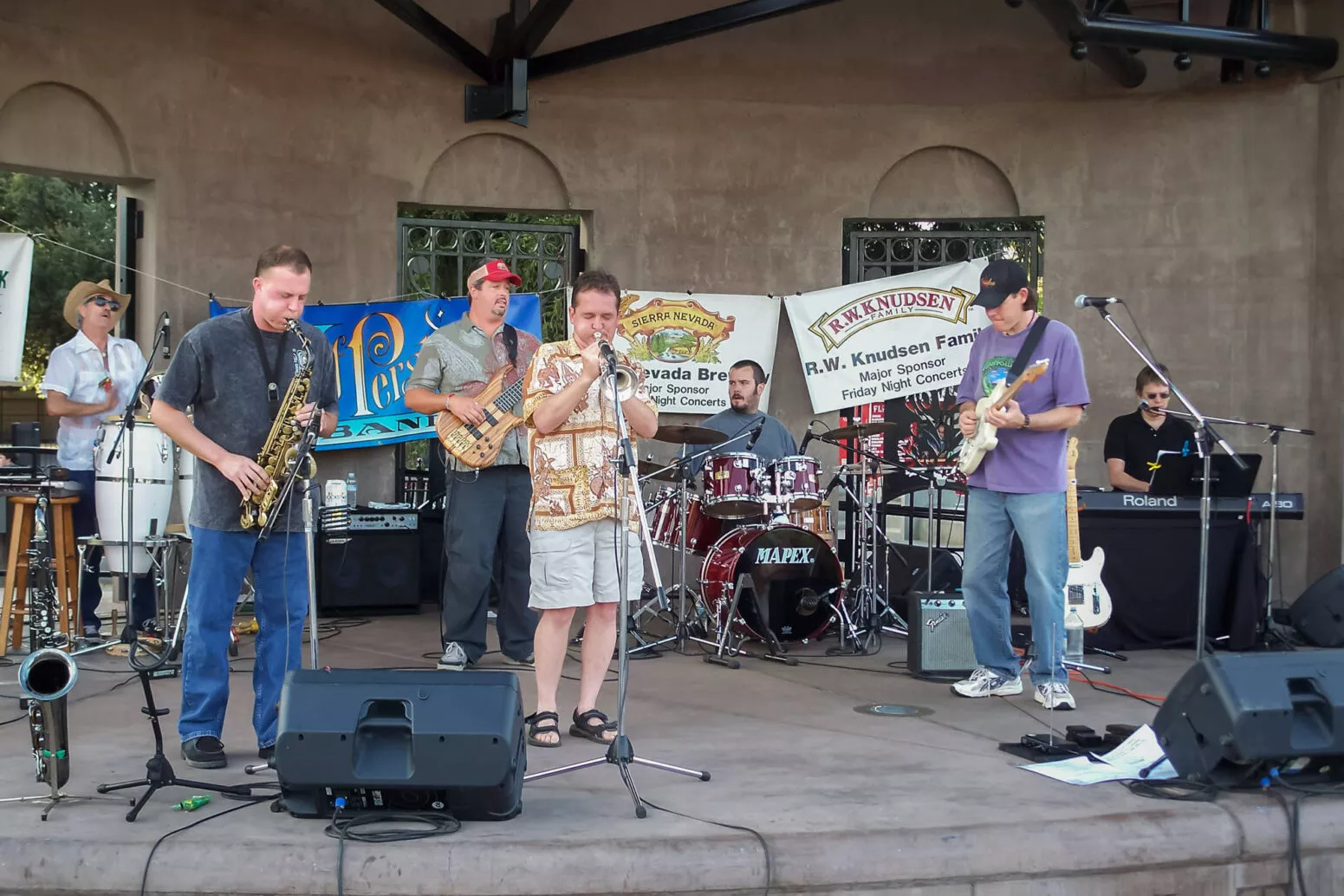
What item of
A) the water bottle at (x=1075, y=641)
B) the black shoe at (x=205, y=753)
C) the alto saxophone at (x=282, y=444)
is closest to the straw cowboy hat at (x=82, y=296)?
the alto saxophone at (x=282, y=444)

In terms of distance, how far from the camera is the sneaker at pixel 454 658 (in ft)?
22.5

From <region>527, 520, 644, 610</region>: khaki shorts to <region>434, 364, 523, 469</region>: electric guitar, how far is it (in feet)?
5.00

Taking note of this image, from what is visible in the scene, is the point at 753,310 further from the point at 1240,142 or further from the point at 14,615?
the point at 14,615

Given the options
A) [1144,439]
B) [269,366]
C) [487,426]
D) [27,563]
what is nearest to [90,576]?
[27,563]

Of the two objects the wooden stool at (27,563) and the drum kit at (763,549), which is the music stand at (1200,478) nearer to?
the drum kit at (763,549)

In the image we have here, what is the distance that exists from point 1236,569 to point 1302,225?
10.4 feet

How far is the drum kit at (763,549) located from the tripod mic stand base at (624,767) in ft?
8.64

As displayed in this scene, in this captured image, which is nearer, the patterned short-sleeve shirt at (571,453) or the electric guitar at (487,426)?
the patterned short-sleeve shirt at (571,453)

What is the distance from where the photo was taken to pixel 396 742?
12.8 feet

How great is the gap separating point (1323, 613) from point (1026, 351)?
356 centimetres

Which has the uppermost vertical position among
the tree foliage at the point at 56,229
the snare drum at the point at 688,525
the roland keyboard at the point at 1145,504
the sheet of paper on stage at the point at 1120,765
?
the tree foliage at the point at 56,229

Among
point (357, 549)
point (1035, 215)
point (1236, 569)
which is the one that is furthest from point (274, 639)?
point (1035, 215)

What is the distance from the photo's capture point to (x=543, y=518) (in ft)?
16.6

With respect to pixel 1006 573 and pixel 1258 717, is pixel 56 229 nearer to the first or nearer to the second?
pixel 1006 573
